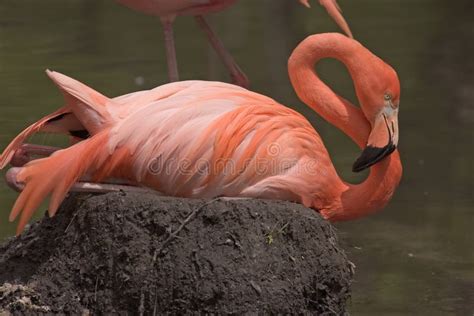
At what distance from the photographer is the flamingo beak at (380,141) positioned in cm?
562

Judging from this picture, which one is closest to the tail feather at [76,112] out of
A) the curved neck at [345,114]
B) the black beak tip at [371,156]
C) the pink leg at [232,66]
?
the curved neck at [345,114]

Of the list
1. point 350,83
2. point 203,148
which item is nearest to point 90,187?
point 203,148

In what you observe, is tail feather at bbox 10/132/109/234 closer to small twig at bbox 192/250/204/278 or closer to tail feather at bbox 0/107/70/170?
tail feather at bbox 0/107/70/170

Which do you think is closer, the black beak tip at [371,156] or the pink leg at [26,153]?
the pink leg at [26,153]

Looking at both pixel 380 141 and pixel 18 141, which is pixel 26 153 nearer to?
pixel 18 141

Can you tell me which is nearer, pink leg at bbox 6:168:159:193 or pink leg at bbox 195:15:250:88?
pink leg at bbox 6:168:159:193

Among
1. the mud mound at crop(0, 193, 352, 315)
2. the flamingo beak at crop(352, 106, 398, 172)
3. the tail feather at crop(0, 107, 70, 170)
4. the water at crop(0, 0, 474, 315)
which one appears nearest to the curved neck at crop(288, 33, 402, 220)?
the flamingo beak at crop(352, 106, 398, 172)

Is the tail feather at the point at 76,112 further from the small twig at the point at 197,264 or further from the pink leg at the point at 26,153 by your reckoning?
the small twig at the point at 197,264

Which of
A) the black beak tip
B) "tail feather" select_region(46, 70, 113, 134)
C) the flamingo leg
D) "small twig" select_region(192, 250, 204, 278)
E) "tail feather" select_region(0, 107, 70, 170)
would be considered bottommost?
"small twig" select_region(192, 250, 204, 278)

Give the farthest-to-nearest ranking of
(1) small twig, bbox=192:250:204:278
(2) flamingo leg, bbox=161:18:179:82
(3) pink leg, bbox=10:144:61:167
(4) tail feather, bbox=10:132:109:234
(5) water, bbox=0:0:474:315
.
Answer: (2) flamingo leg, bbox=161:18:179:82 < (5) water, bbox=0:0:474:315 < (3) pink leg, bbox=10:144:61:167 < (4) tail feather, bbox=10:132:109:234 < (1) small twig, bbox=192:250:204:278

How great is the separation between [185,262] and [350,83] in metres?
5.10

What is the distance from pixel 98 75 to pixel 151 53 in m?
1.06

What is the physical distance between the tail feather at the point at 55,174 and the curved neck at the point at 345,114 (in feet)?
3.36

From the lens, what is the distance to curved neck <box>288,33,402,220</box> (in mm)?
5734
